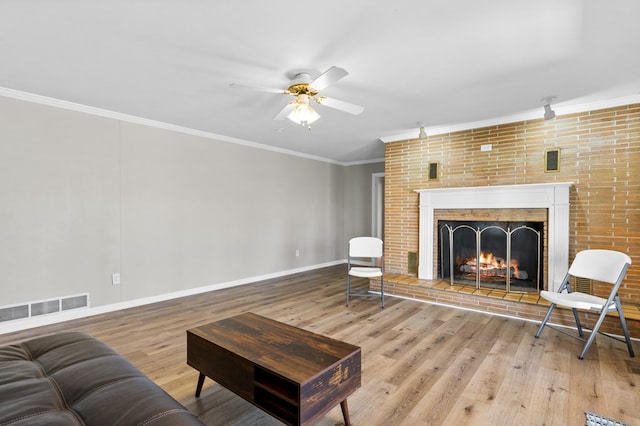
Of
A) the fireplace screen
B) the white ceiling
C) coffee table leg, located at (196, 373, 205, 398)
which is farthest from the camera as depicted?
the fireplace screen

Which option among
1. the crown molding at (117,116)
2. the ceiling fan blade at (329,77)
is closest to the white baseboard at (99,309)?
the crown molding at (117,116)

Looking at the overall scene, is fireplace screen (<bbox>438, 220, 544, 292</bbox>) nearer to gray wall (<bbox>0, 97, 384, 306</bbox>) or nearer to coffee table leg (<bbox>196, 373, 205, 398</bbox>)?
gray wall (<bbox>0, 97, 384, 306</bbox>)

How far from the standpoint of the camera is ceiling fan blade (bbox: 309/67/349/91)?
214cm

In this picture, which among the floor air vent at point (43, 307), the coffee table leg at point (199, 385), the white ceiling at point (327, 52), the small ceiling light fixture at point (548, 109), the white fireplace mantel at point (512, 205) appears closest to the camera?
the white ceiling at point (327, 52)

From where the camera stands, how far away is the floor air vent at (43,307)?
3162 mm

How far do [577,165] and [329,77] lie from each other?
319 cm

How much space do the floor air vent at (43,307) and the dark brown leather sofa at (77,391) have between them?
2256 millimetres

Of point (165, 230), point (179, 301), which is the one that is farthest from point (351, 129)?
point (179, 301)

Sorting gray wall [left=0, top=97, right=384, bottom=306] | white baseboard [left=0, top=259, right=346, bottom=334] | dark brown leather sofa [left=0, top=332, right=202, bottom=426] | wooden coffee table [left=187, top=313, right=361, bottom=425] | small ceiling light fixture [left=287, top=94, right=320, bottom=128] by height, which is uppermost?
small ceiling light fixture [left=287, top=94, right=320, bottom=128]

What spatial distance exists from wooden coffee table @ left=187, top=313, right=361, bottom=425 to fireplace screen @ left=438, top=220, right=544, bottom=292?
123 inches

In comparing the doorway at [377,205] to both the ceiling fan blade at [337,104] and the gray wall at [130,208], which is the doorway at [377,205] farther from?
the ceiling fan blade at [337,104]

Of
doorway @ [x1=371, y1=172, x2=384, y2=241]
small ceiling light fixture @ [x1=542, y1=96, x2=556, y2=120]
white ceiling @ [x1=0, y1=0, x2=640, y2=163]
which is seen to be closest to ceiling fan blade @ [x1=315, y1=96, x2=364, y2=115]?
white ceiling @ [x1=0, y1=0, x2=640, y2=163]

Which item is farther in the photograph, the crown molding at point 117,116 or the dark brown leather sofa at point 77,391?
the crown molding at point 117,116

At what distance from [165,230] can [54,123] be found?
167 cm
